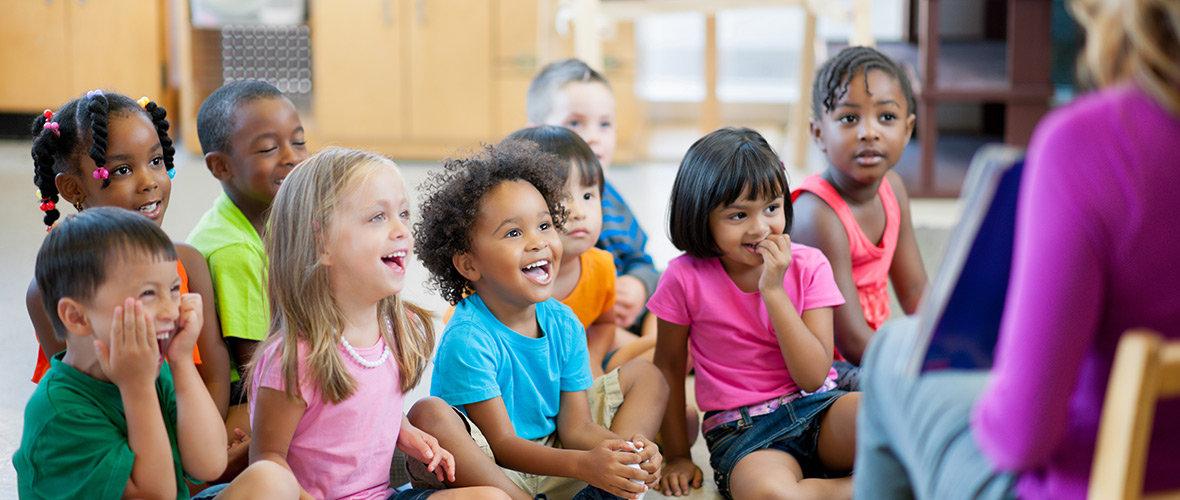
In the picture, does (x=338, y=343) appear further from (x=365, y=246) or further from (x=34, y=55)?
(x=34, y=55)

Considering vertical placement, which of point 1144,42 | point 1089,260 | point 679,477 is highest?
point 1144,42

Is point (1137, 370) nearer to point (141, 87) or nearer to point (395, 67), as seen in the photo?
point (395, 67)

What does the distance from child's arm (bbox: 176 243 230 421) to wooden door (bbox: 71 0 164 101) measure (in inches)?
130

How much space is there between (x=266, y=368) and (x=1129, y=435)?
0.87 meters

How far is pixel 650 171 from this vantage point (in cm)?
399

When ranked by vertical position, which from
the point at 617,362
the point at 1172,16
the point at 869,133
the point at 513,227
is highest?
the point at 1172,16

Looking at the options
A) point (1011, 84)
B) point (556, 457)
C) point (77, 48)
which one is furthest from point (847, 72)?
point (77, 48)

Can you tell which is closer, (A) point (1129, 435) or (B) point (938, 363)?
(A) point (1129, 435)

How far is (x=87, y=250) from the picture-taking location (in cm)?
99

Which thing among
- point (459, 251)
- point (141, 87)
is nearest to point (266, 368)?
point (459, 251)

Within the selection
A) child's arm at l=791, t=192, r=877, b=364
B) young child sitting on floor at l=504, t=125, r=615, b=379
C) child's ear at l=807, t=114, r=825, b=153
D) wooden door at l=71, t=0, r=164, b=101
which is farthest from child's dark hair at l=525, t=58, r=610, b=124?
wooden door at l=71, t=0, r=164, b=101

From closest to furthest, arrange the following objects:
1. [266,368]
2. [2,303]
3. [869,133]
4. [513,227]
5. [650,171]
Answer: [266,368], [513,227], [869,133], [2,303], [650,171]

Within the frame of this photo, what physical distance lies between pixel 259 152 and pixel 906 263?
1082 millimetres

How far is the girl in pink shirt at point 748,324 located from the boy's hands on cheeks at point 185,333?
0.65 meters
